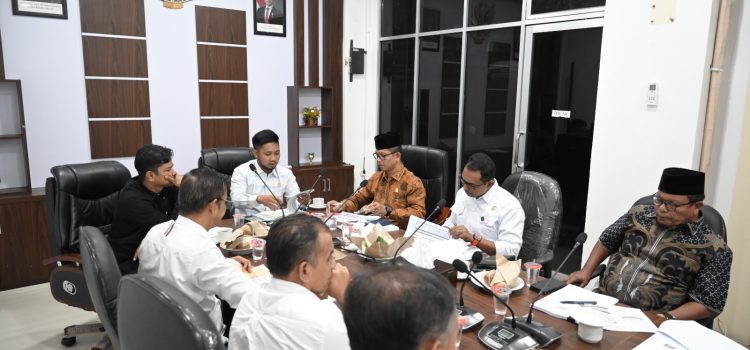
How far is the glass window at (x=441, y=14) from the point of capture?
172 inches

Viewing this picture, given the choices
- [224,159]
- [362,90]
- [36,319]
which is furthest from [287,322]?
[362,90]

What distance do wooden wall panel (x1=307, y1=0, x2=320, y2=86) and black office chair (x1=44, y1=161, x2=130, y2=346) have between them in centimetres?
253

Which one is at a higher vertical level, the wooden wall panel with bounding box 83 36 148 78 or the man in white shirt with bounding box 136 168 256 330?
the wooden wall panel with bounding box 83 36 148 78

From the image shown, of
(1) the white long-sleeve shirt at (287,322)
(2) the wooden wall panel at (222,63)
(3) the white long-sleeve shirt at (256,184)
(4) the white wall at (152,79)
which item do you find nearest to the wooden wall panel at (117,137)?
(4) the white wall at (152,79)

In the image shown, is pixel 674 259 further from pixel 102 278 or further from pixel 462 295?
pixel 102 278

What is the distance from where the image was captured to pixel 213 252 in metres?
1.77

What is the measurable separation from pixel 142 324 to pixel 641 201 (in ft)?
7.29

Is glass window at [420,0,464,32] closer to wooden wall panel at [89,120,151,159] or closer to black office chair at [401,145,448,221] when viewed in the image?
black office chair at [401,145,448,221]

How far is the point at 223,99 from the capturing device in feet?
15.4

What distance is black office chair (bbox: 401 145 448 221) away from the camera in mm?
3443

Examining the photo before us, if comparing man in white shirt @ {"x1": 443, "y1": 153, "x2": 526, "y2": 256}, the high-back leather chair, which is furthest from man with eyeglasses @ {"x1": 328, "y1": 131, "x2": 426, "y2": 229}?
the high-back leather chair

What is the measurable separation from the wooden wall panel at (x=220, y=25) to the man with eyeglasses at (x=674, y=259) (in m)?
3.75

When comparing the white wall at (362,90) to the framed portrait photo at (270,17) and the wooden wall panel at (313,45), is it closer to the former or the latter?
the wooden wall panel at (313,45)

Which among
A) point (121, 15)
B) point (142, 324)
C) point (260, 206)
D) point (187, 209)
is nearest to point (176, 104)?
point (121, 15)
